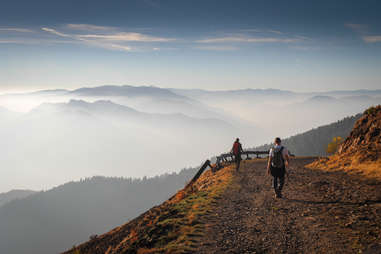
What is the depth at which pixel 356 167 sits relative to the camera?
1547cm

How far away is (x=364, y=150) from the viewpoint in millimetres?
16672

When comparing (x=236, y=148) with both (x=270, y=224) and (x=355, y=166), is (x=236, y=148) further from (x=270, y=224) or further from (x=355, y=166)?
(x=270, y=224)

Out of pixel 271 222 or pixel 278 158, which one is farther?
pixel 278 158

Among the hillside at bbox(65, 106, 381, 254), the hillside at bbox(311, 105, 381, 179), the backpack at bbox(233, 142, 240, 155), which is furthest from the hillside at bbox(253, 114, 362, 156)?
the hillside at bbox(65, 106, 381, 254)

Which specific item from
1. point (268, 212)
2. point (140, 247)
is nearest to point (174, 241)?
point (140, 247)

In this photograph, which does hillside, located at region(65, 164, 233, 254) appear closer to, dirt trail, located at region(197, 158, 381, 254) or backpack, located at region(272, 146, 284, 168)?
dirt trail, located at region(197, 158, 381, 254)

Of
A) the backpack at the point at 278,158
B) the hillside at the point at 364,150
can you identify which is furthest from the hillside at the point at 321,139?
the backpack at the point at 278,158

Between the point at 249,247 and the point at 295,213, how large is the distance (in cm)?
325

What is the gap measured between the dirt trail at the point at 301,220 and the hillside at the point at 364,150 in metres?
1.68

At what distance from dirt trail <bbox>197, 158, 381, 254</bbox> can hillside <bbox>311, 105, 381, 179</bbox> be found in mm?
1678

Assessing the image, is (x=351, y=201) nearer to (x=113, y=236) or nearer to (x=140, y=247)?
(x=140, y=247)

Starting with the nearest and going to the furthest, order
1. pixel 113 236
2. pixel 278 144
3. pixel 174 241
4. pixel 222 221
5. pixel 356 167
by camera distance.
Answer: pixel 174 241 < pixel 222 221 < pixel 278 144 < pixel 113 236 < pixel 356 167

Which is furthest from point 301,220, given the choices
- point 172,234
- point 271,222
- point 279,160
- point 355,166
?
point 355,166

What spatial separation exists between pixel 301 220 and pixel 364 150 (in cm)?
1090
